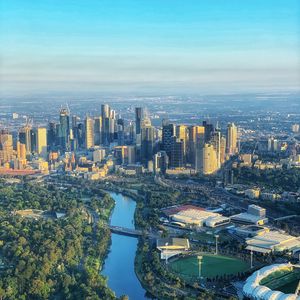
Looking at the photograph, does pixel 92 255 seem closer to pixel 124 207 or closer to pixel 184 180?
pixel 124 207

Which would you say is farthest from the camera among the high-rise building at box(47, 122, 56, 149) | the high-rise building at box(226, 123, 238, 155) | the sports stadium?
the high-rise building at box(47, 122, 56, 149)

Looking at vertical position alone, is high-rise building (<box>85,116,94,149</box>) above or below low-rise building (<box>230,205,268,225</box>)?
above

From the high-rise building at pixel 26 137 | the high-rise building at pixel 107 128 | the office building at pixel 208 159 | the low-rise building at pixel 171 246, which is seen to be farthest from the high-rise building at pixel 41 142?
the low-rise building at pixel 171 246

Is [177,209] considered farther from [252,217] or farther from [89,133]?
[89,133]

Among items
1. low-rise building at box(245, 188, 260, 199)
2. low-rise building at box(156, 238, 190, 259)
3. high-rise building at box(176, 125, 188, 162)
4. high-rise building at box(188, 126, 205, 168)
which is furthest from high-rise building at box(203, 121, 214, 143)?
low-rise building at box(156, 238, 190, 259)

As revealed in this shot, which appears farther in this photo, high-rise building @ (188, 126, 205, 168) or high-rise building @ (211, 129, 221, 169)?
high-rise building @ (211, 129, 221, 169)

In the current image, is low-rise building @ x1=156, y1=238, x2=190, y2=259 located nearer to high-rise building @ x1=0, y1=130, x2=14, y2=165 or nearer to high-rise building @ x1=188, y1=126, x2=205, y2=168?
high-rise building @ x1=188, y1=126, x2=205, y2=168

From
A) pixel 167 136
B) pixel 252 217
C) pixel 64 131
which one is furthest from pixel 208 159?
pixel 64 131

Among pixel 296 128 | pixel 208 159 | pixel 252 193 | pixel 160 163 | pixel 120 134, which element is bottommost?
pixel 252 193
